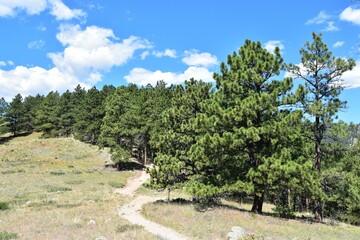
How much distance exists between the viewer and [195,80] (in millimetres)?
Result: 25688

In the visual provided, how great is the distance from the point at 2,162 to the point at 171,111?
41.4 metres

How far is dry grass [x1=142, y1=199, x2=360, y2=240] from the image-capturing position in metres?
15.6

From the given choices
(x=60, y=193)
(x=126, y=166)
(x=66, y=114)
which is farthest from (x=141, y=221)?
(x=66, y=114)

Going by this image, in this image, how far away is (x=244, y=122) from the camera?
20062 millimetres

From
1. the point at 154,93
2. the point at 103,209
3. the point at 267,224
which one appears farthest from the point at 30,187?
the point at 154,93

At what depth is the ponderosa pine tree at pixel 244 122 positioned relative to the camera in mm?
19031

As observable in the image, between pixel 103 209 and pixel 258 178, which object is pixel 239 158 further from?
pixel 103 209

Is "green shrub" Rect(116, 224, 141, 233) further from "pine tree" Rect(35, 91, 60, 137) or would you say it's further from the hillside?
"pine tree" Rect(35, 91, 60, 137)

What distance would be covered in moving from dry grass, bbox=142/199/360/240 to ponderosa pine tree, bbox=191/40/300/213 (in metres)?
1.52

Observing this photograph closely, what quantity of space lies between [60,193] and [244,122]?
20.2 metres

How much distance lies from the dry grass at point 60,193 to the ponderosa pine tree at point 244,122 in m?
6.54

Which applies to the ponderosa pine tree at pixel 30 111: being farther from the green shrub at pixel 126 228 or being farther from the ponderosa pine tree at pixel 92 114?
the green shrub at pixel 126 228

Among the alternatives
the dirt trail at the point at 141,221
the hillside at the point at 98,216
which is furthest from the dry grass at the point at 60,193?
the dirt trail at the point at 141,221

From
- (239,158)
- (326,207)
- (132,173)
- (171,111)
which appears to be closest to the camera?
(239,158)
